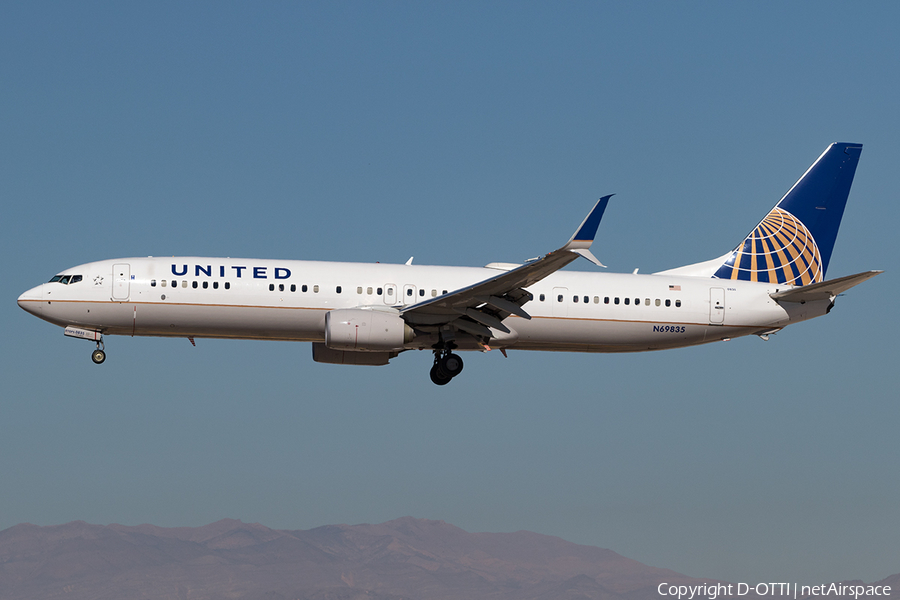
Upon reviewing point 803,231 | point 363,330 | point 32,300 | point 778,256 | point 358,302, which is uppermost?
point 803,231

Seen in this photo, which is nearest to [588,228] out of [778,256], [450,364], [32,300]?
[450,364]

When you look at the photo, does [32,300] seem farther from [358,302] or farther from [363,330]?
[363,330]

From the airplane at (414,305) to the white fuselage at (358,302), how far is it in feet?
0.14

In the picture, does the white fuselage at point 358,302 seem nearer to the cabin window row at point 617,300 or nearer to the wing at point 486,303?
the cabin window row at point 617,300

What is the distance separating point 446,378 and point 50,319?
1348 centimetres

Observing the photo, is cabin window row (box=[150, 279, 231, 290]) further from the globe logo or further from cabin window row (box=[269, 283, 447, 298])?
the globe logo

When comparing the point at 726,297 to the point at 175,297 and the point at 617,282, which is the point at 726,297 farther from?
the point at 175,297

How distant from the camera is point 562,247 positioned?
29.3 m

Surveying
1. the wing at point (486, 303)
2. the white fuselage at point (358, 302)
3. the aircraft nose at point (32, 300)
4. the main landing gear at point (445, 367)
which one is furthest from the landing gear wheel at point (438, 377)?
the aircraft nose at point (32, 300)

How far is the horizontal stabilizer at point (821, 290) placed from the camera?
34.2 m

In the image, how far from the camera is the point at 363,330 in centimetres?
3347

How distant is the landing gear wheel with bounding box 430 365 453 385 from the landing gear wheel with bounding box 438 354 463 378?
12 cm

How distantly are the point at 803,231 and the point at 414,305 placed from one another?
17787 millimetres

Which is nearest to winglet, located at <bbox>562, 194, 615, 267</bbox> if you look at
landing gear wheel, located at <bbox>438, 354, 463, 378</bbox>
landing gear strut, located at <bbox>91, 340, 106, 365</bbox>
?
landing gear wheel, located at <bbox>438, 354, 463, 378</bbox>
